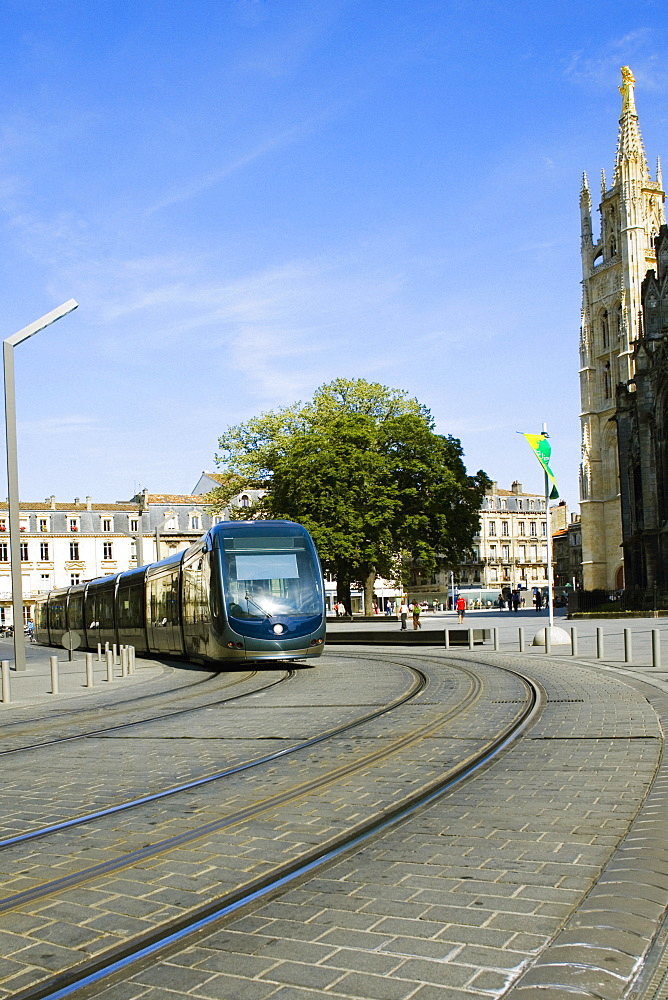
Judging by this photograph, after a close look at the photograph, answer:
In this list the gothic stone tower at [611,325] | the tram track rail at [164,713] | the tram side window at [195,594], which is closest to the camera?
the tram track rail at [164,713]

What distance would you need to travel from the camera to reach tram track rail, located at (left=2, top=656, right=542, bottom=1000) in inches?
148

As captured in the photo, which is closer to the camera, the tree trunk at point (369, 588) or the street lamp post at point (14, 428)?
the street lamp post at point (14, 428)

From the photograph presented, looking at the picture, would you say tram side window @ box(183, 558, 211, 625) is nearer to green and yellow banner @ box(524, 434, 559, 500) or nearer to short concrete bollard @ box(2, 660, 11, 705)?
short concrete bollard @ box(2, 660, 11, 705)

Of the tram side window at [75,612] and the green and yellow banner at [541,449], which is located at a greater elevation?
the green and yellow banner at [541,449]

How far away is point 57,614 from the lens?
43156 mm

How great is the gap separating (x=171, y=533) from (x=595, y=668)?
78.9m

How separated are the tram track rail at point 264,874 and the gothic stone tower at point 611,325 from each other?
7985cm

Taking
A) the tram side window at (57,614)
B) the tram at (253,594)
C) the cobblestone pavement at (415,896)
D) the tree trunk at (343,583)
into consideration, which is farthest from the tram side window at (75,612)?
the cobblestone pavement at (415,896)

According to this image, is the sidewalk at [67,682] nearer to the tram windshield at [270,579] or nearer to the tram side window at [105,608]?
the tram windshield at [270,579]

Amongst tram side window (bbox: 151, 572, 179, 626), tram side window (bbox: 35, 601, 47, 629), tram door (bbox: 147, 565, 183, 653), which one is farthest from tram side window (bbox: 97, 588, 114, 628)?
tram side window (bbox: 35, 601, 47, 629)

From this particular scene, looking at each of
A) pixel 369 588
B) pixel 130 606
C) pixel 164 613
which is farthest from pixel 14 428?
pixel 369 588

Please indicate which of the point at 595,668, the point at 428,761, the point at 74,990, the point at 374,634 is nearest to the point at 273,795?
the point at 428,761

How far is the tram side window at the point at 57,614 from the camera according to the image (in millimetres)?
41844

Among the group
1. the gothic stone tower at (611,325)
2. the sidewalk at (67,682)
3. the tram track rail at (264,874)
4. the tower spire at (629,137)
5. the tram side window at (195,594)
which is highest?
the tower spire at (629,137)
